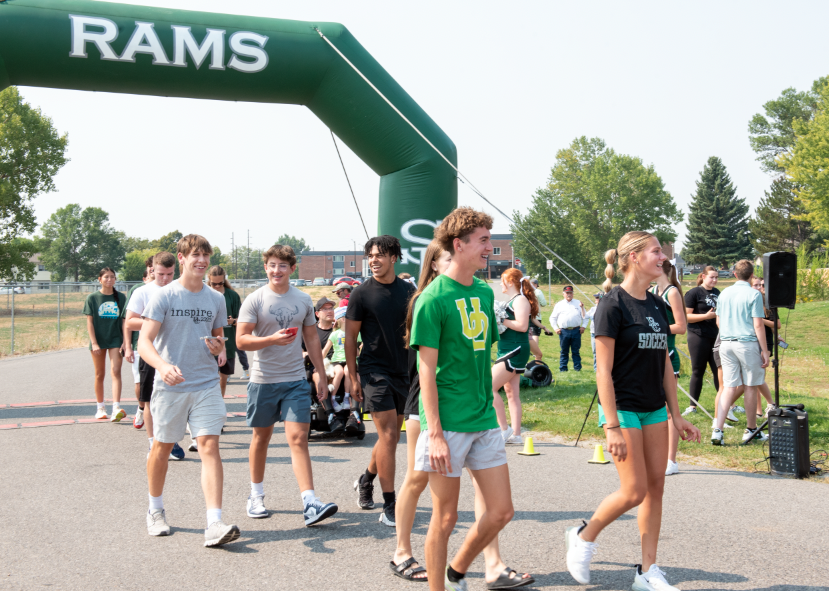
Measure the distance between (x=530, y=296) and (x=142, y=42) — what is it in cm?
595

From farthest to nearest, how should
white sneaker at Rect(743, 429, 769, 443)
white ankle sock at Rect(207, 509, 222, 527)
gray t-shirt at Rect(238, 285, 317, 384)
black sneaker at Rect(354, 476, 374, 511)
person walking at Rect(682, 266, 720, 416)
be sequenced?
person walking at Rect(682, 266, 720, 416)
white sneaker at Rect(743, 429, 769, 443)
black sneaker at Rect(354, 476, 374, 511)
gray t-shirt at Rect(238, 285, 317, 384)
white ankle sock at Rect(207, 509, 222, 527)

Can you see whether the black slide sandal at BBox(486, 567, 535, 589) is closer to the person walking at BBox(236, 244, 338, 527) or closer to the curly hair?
the person walking at BBox(236, 244, 338, 527)

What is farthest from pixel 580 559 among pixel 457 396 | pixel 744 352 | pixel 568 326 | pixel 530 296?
pixel 568 326

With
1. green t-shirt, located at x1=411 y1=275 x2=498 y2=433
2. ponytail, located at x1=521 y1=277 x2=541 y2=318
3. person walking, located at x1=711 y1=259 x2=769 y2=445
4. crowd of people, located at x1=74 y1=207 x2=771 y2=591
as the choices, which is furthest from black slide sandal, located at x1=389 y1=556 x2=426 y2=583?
person walking, located at x1=711 y1=259 x2=769 y2=445

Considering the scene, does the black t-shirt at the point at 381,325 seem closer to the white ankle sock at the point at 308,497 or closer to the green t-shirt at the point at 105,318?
the white ankle sock at the point at 308,497

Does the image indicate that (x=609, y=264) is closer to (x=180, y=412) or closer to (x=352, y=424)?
(x=352, y=424)

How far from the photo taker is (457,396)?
331 cm

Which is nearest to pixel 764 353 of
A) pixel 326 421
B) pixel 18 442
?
pixel 326 421

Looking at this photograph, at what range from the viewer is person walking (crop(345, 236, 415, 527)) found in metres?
4.92

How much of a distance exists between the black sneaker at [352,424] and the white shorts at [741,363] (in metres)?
4.13

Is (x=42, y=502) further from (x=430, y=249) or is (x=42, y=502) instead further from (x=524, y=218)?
(x=524, y=218)

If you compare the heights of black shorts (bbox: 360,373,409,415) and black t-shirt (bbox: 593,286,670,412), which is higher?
black t-shirt (bbox: 593,286,670,412)

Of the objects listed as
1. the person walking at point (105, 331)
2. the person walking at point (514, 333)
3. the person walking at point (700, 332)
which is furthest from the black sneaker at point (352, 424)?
the person walking at point (700, 332)

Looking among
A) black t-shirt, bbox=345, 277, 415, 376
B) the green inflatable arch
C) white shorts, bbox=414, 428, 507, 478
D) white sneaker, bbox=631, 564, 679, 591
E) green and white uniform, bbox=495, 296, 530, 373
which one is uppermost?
the green inflatable arch
